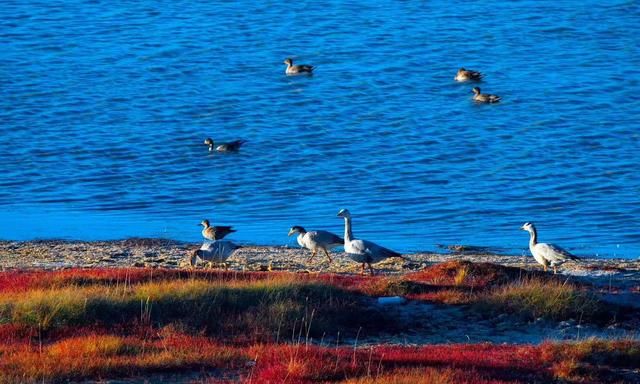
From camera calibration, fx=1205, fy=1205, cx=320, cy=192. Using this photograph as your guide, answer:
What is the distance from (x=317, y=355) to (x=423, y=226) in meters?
17.3

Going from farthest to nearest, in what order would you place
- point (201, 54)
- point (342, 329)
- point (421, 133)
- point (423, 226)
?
point (201, 54), point (421, 133), point (423, 226), point (342, 329)

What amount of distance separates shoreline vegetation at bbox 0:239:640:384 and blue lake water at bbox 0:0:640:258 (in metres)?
9.01

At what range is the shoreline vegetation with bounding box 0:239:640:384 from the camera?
1398 cm

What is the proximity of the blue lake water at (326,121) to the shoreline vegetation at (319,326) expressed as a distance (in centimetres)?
901

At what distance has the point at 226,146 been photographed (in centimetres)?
4006

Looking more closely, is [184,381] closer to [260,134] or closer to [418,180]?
[418,180]

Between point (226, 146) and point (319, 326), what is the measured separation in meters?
23.5

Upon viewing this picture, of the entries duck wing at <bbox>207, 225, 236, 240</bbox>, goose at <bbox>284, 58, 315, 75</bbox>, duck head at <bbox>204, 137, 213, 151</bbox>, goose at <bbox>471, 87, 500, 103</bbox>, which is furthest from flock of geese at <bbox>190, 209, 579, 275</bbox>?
goose at <bbox>284, 58, 315, 75</bbox>

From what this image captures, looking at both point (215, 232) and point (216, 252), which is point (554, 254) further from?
point (215, 232)

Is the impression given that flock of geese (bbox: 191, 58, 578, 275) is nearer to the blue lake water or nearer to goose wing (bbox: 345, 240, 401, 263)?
goose wing (bbox: 345, 240, 401, 263)

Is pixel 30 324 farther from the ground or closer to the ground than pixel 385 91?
closer to the ground

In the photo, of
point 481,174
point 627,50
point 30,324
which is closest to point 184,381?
point 30,324

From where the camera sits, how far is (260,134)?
43.2 metres

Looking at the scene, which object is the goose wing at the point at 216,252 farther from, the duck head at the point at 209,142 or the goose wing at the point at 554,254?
the duck head at the point at 209,142
